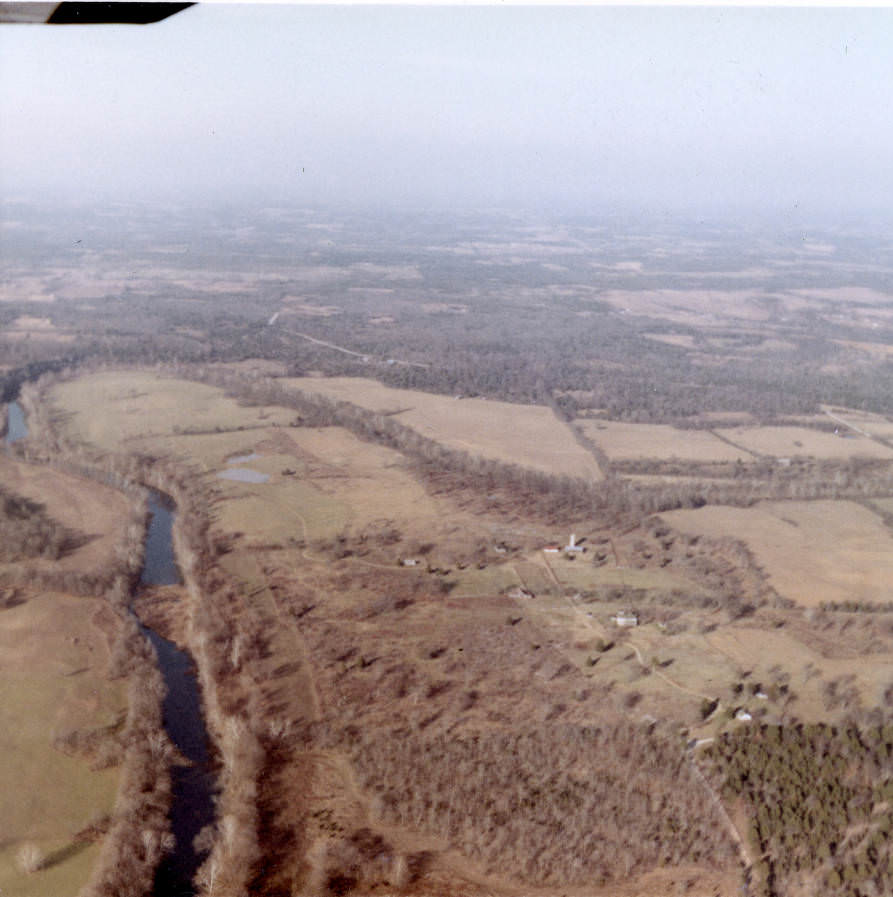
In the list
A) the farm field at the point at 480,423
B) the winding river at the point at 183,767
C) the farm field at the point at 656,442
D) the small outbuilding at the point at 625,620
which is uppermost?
the farm field at the point at 480,423

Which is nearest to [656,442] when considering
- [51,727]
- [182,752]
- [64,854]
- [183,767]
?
[182,752]

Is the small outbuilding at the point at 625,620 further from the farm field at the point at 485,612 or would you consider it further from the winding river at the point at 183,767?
the winding river at the point at 183,767

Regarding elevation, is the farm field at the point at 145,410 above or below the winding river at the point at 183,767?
above

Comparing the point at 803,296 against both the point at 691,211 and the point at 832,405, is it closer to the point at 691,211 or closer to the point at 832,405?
the point at 832,405

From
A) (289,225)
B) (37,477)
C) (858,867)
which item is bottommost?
(858,867)

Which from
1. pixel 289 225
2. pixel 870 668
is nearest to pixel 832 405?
pixel 870 668

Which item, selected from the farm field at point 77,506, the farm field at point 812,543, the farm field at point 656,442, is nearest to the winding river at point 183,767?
the farm field at point 77,506
